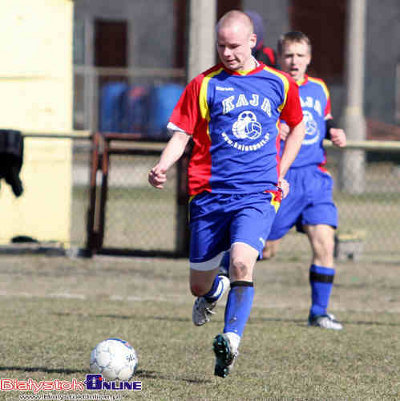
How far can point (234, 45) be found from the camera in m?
6.06

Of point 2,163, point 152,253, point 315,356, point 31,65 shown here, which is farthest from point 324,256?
point 31,65

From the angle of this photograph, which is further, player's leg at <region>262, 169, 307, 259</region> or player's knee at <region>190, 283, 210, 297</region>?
player's leg at <region>262, 169, 307, 259</region>

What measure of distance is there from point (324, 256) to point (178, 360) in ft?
6.45

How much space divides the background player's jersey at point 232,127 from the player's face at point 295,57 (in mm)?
1582

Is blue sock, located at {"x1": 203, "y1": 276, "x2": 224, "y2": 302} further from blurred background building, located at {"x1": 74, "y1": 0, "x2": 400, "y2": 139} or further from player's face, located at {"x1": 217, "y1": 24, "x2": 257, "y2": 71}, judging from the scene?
blurred background building, located at {"x1": 74, "y1": 0, "x2": 400, "y2": 139}

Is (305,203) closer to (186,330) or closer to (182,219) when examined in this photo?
(186,330)

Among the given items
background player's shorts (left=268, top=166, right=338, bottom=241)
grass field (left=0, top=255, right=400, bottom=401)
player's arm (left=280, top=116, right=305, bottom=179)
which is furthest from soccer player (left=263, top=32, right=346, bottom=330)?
player's arm (left=280, top=116, right=305, bottom=179)

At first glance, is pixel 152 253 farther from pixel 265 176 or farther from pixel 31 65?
pixel 265 176

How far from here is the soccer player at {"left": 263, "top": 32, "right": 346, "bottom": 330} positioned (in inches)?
310

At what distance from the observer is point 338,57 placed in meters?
31.8

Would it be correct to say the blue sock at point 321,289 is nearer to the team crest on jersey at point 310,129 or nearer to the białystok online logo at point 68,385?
the team crest on jersey at point 310,129

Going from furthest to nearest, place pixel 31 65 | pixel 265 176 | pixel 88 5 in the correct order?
pixel 88 5, pixel 31 65, pixel 265 176

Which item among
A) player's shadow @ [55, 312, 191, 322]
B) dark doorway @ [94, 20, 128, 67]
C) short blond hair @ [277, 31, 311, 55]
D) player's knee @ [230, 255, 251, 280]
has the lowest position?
player's shadow @ [55, 312, 191, 322]

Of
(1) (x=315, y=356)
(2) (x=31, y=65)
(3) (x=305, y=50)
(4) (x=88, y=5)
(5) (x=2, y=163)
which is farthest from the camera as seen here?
(4) (x=88, y=5)
